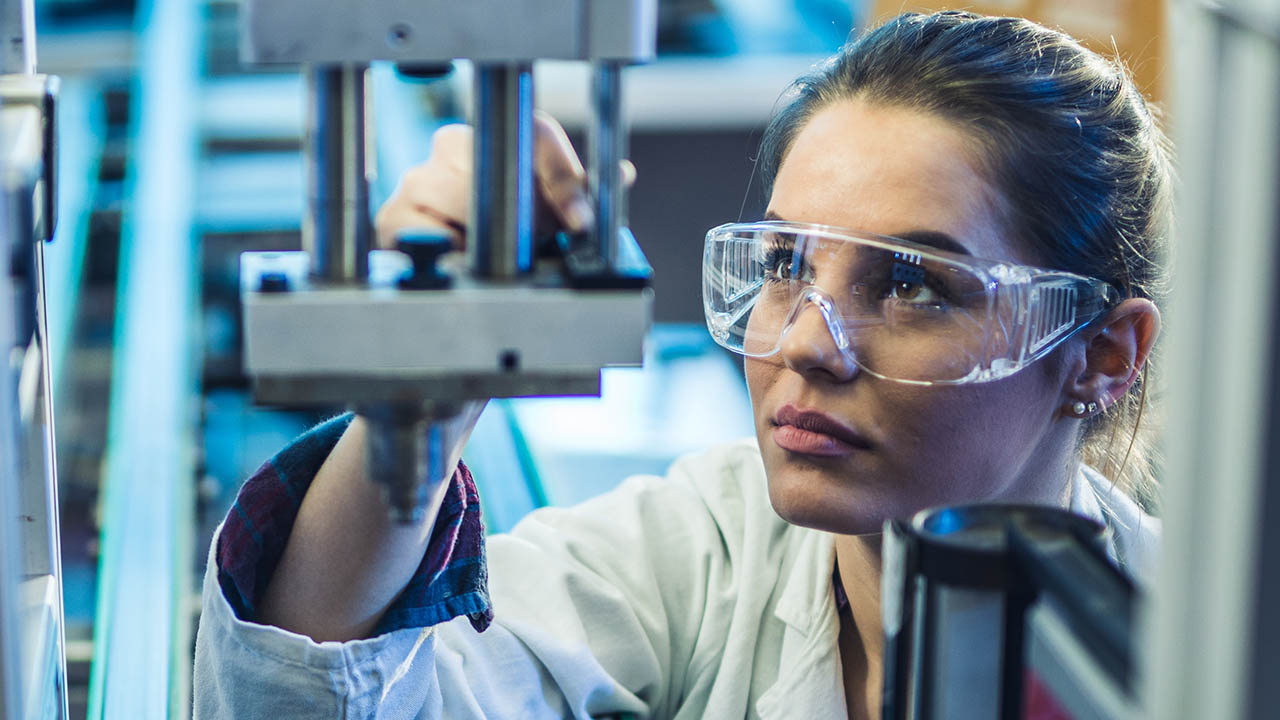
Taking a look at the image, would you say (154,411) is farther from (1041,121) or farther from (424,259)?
(424,259)

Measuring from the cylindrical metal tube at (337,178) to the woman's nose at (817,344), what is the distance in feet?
1.84

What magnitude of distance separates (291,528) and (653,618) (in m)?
0.53

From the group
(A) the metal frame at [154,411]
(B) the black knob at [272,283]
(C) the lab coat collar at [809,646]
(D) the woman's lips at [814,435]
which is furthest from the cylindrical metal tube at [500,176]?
(A) the metal frame at [154,411]

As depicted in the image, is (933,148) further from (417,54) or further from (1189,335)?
(1189,335)

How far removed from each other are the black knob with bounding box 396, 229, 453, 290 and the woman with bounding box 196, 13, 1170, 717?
263mm

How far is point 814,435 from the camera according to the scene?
123 centimetres

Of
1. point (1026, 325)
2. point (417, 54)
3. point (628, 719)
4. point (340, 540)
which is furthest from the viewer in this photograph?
point (628, 719)

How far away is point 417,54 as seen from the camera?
0.70m

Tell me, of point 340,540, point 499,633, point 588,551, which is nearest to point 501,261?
point 340,540

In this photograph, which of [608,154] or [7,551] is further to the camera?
[608,154]

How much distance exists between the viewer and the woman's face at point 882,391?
48.3 inches

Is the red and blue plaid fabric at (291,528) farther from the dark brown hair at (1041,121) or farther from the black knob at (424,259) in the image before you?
the dark brown hair at (1041,121)

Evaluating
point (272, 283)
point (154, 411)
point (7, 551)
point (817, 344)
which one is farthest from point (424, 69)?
point (154, 411)

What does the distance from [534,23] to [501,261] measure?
13cm
